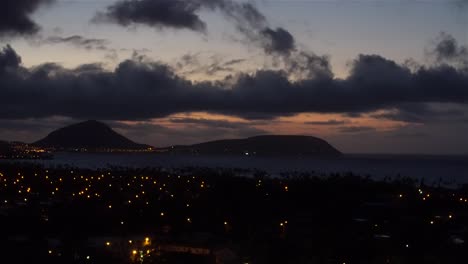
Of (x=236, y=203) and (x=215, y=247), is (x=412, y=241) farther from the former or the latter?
(x=236, y=203)

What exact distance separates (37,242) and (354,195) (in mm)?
30224

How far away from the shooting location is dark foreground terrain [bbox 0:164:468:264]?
21.0 m

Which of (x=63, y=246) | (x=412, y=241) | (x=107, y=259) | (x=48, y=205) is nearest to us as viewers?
(x=107, y=259)

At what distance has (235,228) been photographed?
27.8 metres

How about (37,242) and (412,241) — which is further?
(412,241)

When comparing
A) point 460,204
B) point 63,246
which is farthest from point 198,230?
point 460,204

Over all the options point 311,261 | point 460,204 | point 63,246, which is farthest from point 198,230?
point 460,204

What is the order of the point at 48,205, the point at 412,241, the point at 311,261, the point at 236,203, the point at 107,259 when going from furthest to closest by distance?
the point at 236,203, the point at 48,205, the point at 412,241, the point at 107,259, the point at 311,261

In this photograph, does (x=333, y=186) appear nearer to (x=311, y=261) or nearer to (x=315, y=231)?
(x=315, y=231)

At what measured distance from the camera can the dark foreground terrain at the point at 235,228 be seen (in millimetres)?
20969

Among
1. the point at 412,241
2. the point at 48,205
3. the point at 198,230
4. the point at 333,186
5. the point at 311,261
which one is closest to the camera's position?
the point at 311,261

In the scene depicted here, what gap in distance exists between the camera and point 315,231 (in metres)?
26.1

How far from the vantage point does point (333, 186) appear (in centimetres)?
5391

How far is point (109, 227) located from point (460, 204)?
2942cm
